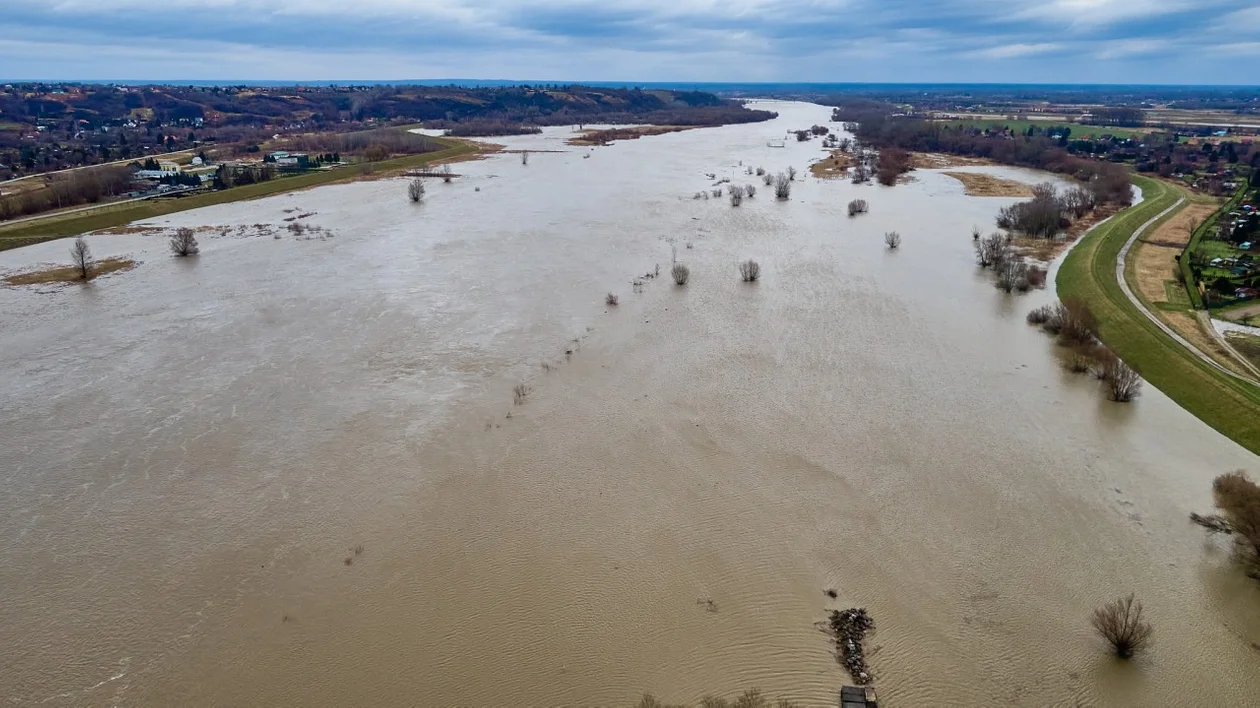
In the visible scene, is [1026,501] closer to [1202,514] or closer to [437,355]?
[1202,514]

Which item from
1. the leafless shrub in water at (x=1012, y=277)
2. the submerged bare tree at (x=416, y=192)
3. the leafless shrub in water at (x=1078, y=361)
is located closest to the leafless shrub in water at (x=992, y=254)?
the leafless shrub in water at (x=1012, y=277)

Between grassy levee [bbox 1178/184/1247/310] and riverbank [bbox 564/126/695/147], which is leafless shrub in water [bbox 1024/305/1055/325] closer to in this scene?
grassy levee [bbox 1178/184/1247/310]

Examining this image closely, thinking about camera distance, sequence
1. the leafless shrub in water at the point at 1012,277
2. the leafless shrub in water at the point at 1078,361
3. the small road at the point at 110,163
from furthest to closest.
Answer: the small road at the point at 110,163
the leafless shrub in water at the point at 1012,277
the leafless shrub in water at the point at 1078,361

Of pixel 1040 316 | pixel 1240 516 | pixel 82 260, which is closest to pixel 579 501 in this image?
pixel 1240 516

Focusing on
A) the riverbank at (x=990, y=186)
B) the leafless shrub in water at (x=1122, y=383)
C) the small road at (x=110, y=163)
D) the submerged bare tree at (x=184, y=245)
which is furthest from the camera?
the small road at (x=110, y=163)

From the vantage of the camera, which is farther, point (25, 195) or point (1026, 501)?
point (25, 195)

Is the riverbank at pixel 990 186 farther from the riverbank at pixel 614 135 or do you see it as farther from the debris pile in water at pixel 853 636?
the debris pile in water at pixel 853 636

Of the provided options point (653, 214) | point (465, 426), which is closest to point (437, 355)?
point (465, 426)
